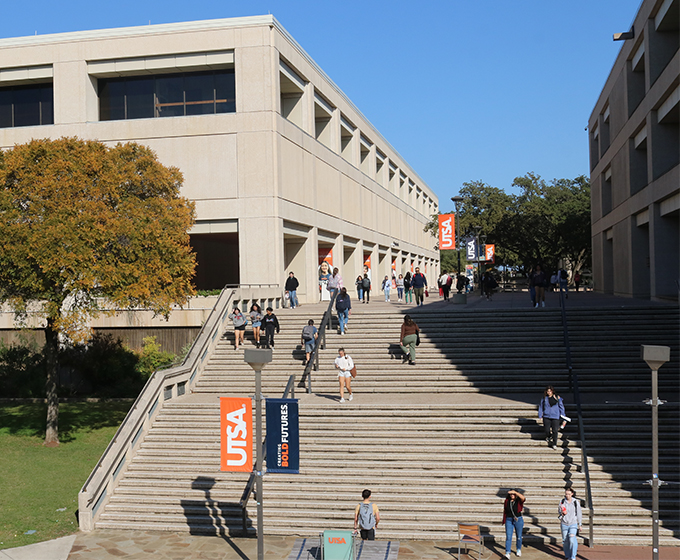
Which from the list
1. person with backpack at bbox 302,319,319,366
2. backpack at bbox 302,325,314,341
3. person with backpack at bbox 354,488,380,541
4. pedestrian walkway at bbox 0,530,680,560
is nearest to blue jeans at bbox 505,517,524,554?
pedestrian walkway at bbox 0,530,680,560

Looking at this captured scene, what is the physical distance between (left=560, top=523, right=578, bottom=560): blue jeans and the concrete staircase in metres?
1.15

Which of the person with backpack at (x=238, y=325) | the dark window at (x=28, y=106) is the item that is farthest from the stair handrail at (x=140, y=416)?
the dark window at (x=28, y=106)

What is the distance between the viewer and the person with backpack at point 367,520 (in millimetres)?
12089

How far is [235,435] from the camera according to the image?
12758 mm

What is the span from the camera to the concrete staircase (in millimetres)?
13594

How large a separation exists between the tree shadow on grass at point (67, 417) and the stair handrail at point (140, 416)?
16.2ft

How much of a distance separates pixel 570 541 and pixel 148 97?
28.1 metres

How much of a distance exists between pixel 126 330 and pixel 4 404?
18.4 feet

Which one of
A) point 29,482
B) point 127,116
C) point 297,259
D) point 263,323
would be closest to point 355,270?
point 297,259

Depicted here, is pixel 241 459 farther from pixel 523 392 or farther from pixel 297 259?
pixel 297 259

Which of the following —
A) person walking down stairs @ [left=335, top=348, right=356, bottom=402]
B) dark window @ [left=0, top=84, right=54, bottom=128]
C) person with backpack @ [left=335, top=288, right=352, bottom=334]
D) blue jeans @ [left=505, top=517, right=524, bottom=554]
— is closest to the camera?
blue jeans @ [left=505, top=517, right=524, bottom=554]

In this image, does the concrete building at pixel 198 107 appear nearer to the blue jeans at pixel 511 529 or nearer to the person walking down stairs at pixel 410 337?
the person walking down stairs at pixel 410 337

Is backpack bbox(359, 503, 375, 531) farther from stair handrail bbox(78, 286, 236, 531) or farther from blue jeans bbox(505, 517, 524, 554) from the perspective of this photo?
stair handrail bbox(78, 286, 236, 531)

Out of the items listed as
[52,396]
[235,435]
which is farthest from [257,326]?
[235,435]
